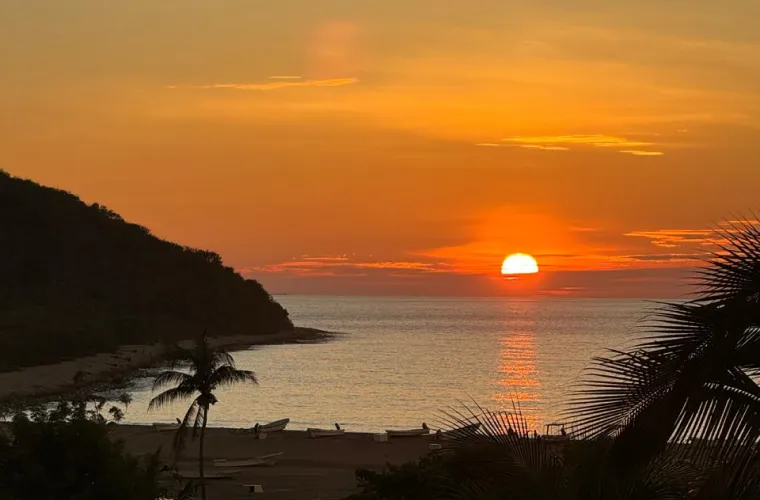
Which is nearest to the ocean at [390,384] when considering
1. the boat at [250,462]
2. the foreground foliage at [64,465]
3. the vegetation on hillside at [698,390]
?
the boat at [250,462]

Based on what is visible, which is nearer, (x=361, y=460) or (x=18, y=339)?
(x=361, y=460)

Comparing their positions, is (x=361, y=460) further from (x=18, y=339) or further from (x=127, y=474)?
(x=18, y=339)

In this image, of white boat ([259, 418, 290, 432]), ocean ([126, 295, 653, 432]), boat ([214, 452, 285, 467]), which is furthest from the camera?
ocean ([126, 295, 653, 432])

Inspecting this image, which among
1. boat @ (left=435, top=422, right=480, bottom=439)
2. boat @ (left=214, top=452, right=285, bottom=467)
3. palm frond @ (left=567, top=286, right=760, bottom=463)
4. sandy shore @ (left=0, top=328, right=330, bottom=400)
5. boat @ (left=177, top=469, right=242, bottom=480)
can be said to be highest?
sandy shore @ (left=0, top=328, right=330, bottom=400)

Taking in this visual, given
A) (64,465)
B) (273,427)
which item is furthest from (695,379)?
(273,427)

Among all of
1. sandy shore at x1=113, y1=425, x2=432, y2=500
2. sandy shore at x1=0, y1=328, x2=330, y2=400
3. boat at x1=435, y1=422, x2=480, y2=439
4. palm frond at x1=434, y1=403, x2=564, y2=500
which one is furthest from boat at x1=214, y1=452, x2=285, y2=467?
boat at x1=435, y1=422, x2=480, y2=439

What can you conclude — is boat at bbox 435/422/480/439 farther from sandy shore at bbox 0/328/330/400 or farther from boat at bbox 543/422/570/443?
sandy shore at bbox 0/328/330/400

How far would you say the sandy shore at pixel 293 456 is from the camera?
134ft

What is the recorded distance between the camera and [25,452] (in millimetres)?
19938

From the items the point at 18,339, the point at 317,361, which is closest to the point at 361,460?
the point at 18,339

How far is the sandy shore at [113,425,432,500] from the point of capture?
40.8 meters

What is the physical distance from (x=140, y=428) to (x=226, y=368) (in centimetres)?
2656

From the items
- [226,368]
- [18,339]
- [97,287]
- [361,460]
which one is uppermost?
[97,287]

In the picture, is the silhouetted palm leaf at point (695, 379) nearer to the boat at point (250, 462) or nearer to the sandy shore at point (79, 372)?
the boat at point (250, 462)
